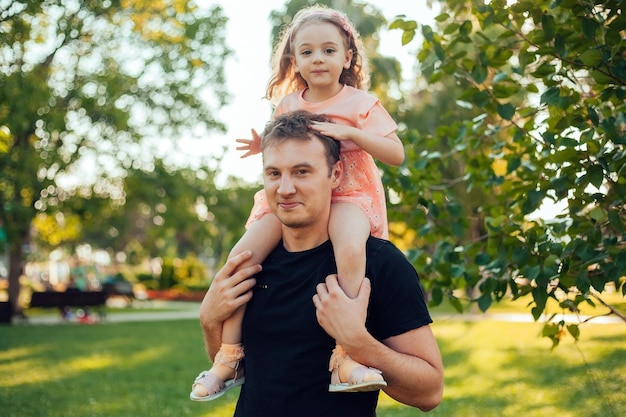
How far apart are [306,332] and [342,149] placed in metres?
0.83

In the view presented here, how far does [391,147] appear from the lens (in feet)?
10.1

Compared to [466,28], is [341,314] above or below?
below

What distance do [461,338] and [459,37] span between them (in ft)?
→ 47.0

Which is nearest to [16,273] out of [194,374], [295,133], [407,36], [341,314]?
[194,374]

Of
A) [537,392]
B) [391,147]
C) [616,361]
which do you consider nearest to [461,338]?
[616,361]

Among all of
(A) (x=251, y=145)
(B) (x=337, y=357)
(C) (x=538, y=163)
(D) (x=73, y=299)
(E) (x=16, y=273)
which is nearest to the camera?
(B) (x=337, y=357)

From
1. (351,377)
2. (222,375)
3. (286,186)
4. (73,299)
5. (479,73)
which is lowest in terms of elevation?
(73,299)

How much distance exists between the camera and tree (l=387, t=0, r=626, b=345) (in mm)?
3760

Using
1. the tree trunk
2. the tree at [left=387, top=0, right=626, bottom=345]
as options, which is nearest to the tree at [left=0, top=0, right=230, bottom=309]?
the tree trunk

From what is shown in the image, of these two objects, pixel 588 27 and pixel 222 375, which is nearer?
pixel 222 375

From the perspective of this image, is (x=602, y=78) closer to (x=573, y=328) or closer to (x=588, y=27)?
(x=588, y=27)

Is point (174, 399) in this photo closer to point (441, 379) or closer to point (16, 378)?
point (16, 378)

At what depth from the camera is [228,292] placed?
277 cm

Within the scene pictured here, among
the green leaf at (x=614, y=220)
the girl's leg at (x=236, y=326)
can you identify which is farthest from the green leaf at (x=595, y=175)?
the girl's leg at (x=236, y=326)
